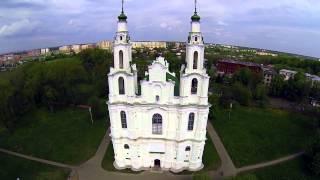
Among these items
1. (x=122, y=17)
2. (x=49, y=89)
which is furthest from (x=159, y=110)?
(x=49, y=89)

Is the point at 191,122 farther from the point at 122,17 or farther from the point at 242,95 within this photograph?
the point at 242,95

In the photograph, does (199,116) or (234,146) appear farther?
(234,146)

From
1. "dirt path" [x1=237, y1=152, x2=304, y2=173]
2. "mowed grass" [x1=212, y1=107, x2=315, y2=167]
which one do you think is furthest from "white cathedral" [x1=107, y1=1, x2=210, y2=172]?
"mowed grass" [x1=212, y1=107, x2=315, y2=167]

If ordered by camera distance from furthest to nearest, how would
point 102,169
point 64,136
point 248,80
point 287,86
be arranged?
point 248,80, point 287,86, point 64,136, point 102,169

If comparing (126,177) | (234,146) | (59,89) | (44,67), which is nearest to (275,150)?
(234,146)

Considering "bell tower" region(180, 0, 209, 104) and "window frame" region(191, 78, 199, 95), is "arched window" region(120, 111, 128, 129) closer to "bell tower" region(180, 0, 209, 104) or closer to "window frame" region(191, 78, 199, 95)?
"bell tower" region(180, 0, 209, 104)

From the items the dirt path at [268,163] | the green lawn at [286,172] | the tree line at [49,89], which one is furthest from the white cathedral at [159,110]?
the tree line at [49,89]

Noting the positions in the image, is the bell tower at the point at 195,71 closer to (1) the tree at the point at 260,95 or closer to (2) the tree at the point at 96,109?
(2) the tree at the point at 96,109

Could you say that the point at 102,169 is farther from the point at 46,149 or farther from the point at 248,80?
the point at 248,80
